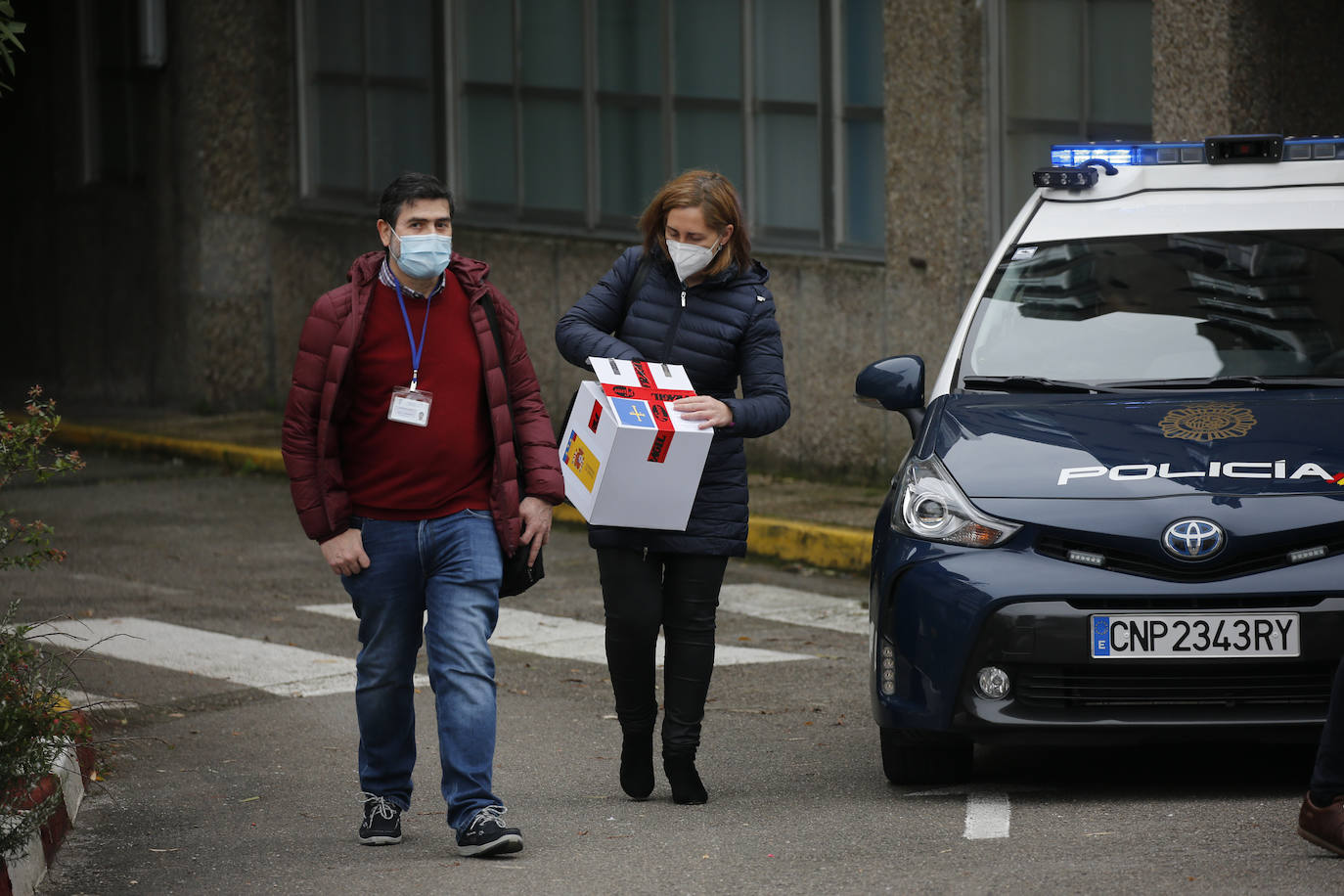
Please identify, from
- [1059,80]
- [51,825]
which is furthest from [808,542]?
[51,825]

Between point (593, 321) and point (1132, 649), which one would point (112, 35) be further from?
point (1132, 649)

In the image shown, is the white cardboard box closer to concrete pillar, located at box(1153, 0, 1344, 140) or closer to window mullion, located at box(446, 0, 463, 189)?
concrete pillar, located at box(1153, 0, 1344, 140)

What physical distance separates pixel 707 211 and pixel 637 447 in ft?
2.25

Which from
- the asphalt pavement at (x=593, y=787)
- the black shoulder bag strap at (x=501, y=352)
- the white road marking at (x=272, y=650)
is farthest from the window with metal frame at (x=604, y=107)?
the black shoulder bag strap at (x=501, y=352)

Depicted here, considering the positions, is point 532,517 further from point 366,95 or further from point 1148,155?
point 366,95

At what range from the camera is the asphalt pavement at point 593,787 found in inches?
211

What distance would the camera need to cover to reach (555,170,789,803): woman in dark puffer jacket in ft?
19.9

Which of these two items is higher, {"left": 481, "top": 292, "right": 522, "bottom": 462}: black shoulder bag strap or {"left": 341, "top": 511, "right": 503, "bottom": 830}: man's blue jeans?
{"left": 481, "top": 292, "right": 522, "bottom": 462}: black shoulder bag strap

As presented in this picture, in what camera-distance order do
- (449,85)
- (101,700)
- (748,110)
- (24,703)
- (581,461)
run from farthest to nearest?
(449,85)
(748,110)
(101,700)
(581,461)
(24,703)

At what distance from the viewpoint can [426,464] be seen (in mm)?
5578

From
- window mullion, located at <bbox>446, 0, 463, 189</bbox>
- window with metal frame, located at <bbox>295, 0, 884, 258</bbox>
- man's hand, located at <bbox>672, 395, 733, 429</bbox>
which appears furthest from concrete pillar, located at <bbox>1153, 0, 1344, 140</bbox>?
window mullion, located at <bbox>446, 0, 463, 189</bbox>

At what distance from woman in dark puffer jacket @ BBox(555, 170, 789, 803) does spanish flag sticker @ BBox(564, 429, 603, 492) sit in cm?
16

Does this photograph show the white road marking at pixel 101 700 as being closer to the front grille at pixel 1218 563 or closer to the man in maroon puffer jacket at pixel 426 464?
the man in maroon puffer jacket at pixel 426 464

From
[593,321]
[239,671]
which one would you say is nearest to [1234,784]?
[593,321]
